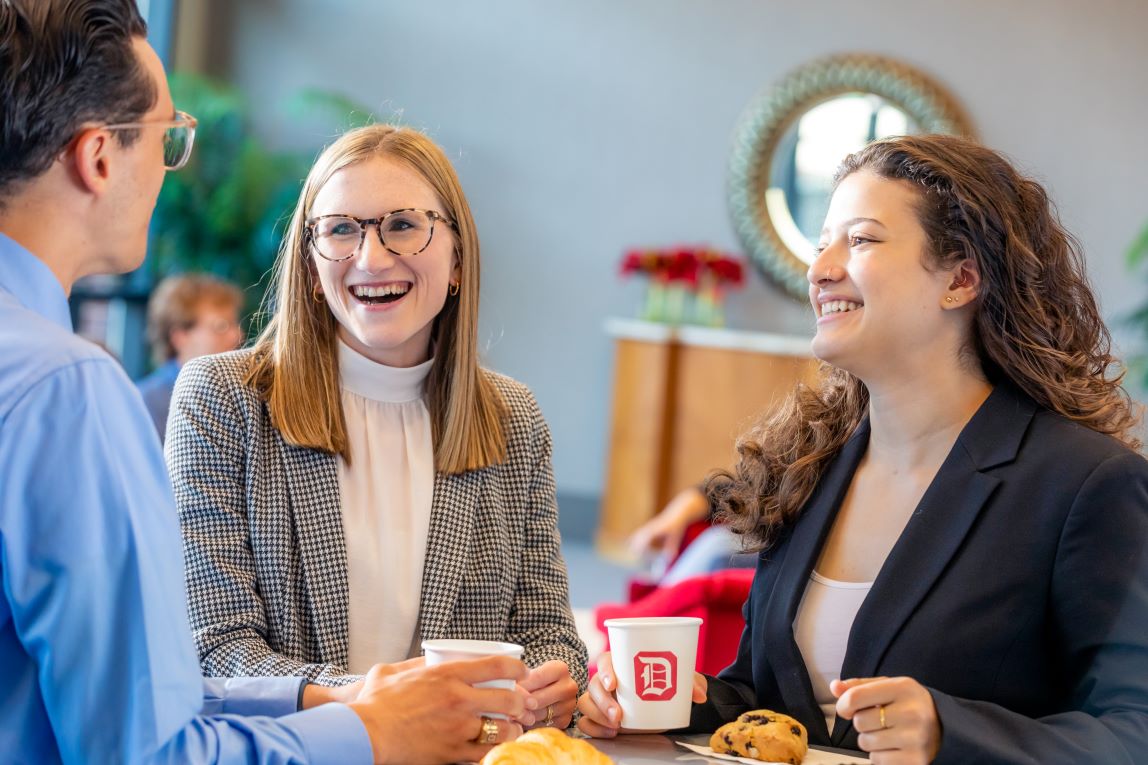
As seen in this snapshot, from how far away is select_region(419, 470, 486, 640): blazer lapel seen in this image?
1.90 metres

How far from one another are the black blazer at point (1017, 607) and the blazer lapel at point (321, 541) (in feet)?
1.87

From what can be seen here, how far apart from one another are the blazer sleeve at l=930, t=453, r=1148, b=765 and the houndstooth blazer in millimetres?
749

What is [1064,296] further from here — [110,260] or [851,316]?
[110,260]

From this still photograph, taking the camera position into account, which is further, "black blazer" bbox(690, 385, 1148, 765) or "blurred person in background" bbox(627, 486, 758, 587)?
"blurred person in background" bbox(627, 486, 758, 587)

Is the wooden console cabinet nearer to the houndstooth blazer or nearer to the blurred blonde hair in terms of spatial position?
the blurred blonde hair

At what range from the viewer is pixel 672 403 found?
7.54 m

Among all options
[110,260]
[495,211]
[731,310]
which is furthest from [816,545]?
[495,211]

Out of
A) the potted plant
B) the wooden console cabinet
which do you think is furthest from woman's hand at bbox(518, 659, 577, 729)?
the potted plant

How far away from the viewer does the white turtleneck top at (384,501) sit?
1.89 metres

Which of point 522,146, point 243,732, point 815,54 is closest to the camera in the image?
point 243,732

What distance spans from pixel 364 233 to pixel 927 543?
0.97m

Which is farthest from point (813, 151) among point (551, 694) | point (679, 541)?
point (551, 694)

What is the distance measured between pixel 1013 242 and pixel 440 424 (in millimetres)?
919

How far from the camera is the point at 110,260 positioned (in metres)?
1.33
